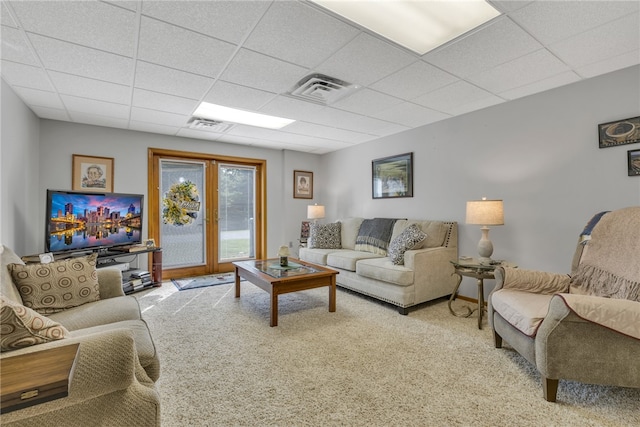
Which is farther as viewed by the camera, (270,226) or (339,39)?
(270,226)

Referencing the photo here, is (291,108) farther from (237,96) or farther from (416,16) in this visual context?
Result: (416,16)

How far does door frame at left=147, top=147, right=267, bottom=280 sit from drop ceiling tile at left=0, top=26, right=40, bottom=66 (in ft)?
7.06

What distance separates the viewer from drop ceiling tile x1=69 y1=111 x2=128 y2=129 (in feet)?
11.6

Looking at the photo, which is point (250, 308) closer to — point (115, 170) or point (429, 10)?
point (115, 170)

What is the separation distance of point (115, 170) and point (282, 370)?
3788 mm

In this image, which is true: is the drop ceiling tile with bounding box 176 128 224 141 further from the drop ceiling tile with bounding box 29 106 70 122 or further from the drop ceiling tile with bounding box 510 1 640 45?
the drop ceiling tile with bounding box 510 1 640 45

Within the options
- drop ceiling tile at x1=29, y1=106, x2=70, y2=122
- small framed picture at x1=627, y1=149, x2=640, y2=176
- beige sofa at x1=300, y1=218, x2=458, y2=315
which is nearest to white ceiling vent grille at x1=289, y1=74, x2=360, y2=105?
beige sofa at x1=300, y1=218, x2=458, y2=315

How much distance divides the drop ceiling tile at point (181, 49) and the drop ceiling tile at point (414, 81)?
1.38 meters

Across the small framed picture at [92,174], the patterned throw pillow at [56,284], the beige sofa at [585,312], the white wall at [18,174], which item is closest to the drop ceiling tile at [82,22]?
the white wall at [18,174]

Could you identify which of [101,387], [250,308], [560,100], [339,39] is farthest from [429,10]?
[250,308]

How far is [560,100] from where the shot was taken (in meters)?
2.82

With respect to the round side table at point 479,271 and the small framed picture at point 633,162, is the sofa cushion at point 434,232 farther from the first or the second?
the small framed picture at point 633,162

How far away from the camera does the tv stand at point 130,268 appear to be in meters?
3.59

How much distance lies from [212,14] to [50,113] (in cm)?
308
